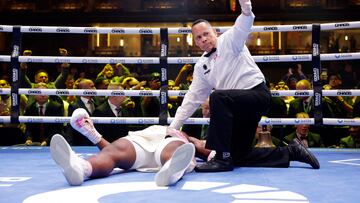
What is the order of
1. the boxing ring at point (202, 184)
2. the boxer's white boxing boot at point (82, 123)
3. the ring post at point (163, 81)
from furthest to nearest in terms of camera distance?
the ring post at point (163, 81)
the boxer's white boxing boot at point (82, 123)
the boxing ring at point (202, 184)

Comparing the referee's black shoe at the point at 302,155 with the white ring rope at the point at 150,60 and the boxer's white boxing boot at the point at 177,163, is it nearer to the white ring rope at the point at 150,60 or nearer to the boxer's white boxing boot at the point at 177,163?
the boxer's white boxing boot at the point at 177,163

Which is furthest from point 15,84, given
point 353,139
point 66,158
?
point 353,139

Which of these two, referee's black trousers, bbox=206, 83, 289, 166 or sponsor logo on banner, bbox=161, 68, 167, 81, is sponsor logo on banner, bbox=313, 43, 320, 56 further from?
sponsor logo on banner, bbox=161, 68, 167, 81

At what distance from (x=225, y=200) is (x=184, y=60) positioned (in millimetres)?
2453

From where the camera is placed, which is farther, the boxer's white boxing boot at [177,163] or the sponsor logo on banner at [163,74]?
the sponsor logo on banner at [163,74]

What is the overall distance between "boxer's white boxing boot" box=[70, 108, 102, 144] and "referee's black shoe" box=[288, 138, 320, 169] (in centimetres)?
127

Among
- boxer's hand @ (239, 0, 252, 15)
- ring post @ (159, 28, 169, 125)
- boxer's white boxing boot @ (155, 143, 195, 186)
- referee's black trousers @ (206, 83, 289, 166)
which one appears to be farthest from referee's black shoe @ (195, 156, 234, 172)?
ring post @ (159, 28, 169, 125)

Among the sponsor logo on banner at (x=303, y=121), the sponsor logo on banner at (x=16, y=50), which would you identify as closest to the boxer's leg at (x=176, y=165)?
the sponsor logo on banner at (x=303, y=121)

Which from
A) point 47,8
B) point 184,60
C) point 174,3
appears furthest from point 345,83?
point 47,8

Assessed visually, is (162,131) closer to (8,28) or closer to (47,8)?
(8,28)

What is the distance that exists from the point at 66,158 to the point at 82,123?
1.49 ft

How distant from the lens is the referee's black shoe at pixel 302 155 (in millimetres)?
3062

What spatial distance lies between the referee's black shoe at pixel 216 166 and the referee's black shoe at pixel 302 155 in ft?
1.47

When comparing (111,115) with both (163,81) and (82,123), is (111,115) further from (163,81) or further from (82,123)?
(82,123)
